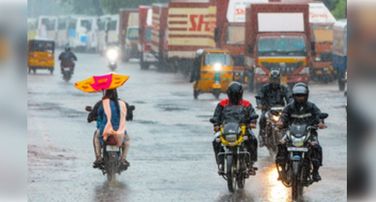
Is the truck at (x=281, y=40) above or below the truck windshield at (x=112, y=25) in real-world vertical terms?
above

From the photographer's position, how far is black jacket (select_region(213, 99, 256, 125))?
12.4 metres

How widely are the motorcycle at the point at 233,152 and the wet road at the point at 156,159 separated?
0.24 m

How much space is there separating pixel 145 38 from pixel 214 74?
1116 inches

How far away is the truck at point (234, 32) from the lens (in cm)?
4181

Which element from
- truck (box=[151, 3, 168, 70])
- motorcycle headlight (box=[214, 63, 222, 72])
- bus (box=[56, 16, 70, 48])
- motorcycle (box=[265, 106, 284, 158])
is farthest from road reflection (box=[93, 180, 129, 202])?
bus (box=[56, 16, 70, 48])

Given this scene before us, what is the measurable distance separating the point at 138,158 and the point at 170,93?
869 inches

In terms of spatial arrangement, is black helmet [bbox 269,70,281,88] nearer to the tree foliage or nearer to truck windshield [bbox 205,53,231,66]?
truck windshield [bbox 205,53,231,66]

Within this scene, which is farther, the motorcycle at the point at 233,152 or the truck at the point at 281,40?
the truck at the point at 281,40

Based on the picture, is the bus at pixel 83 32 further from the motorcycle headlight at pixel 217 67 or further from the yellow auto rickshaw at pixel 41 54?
the motorcycle headlight at pixel 217 67

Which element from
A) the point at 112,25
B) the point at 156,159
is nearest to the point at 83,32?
the point at 112,25

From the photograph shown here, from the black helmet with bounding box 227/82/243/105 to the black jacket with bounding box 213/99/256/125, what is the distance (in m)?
0.06

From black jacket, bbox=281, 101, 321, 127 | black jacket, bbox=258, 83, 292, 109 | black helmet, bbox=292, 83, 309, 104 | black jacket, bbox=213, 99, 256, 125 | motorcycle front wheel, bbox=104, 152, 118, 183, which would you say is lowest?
motorcycle front wheel, bbox=104, 152, 118, 183

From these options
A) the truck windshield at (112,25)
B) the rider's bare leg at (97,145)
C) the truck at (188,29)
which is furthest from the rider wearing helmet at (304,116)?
the truck windshield at (112,25)

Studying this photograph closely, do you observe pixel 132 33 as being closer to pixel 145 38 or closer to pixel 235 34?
pixel 145 38
